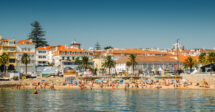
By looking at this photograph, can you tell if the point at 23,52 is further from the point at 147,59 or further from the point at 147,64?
the point at 147,59

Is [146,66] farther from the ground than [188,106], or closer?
farther from the ground

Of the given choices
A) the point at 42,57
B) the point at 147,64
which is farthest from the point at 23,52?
the point at 147,64

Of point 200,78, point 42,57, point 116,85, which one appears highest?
point 42,57

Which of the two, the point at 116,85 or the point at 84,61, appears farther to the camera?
the point at 84,61

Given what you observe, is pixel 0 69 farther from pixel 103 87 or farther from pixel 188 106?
pixel 188 106

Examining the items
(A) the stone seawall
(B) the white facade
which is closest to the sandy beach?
(A) the stone seawall

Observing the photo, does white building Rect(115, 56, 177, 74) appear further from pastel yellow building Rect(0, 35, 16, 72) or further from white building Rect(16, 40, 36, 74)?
pastel yellow building Rect(0, 35, 16, 72)

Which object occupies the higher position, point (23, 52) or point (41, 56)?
point (23, 52)

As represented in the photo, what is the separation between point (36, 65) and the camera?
102m

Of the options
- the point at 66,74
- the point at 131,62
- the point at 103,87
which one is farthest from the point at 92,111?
the point at 131,62

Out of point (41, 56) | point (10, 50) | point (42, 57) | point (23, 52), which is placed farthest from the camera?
point (42, 57)

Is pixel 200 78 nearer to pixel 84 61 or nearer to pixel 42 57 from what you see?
pixel 84 61

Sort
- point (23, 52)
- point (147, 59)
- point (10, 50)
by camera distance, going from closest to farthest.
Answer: point (10, 50) → point (23, 52) → point (147, 59)

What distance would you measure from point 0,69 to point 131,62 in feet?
154
